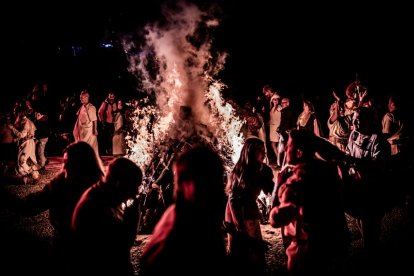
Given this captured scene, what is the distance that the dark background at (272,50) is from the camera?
2161 centimetres

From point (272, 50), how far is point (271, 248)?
19176mm

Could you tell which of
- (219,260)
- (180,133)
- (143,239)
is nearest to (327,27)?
(180,133)

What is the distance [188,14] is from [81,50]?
18.6m

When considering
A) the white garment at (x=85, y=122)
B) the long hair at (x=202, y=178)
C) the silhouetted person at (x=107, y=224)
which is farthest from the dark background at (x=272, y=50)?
the long hair at (x=202, y=178)

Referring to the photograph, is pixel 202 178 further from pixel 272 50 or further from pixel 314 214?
pixel 272 50

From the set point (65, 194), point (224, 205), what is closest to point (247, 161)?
point (224, 205)

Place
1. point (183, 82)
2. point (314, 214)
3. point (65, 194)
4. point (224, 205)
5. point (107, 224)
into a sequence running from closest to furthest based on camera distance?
point (224, 205)
point (107, 224)
point (314, 214)
point (65, 194)
point (183, 82)

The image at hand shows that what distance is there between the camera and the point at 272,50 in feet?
77.8

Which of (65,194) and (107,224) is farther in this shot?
(65,194)

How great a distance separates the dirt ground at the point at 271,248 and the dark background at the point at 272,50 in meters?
14.0

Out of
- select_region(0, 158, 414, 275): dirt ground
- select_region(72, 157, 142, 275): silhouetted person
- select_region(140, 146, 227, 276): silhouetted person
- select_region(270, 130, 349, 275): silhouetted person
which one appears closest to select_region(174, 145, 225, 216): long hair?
select_region(140, 146, 227, 276): silhouetted person

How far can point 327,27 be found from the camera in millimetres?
24125

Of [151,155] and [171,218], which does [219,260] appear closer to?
[171,218]

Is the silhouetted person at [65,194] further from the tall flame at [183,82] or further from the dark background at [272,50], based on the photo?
the dark background at [272,50]
